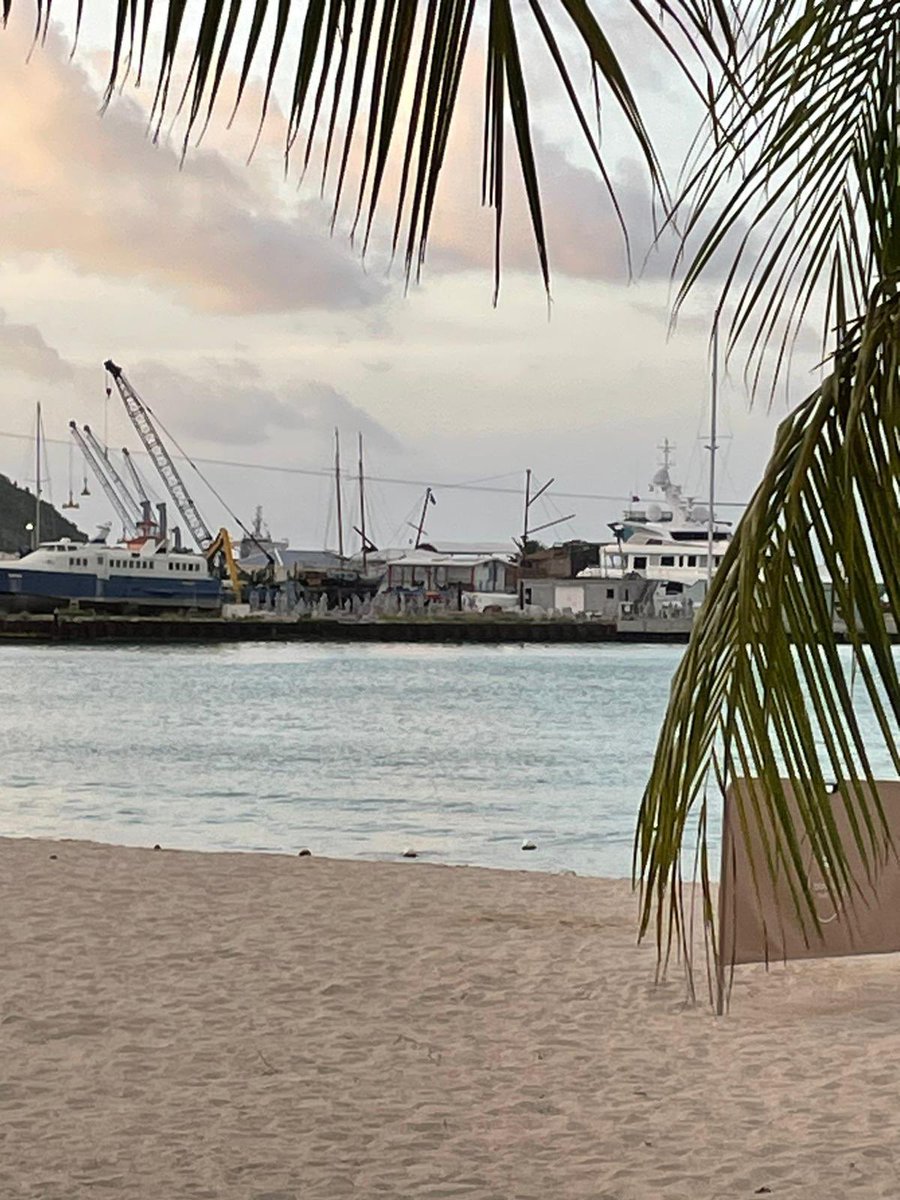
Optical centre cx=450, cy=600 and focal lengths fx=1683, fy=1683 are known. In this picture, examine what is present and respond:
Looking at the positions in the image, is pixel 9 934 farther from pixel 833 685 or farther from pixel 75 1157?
pixel 833 685

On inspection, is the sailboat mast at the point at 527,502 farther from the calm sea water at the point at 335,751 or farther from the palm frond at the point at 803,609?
the palm frond at the point at 803,609

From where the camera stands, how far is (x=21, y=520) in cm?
6962

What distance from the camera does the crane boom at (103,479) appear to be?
58.0 metres

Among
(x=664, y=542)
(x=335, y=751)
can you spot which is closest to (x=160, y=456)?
(x=664, y=542)

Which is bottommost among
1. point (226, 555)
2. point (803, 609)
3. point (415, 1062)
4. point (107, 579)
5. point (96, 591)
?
point (415, 1062)

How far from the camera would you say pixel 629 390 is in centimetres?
5584

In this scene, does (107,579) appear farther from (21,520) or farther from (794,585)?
(794,585)

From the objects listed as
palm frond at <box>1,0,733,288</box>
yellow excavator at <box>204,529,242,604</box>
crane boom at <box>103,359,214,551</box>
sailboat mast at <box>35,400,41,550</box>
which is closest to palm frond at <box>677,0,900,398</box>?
palm frond at <box>1,0,733,288</box>

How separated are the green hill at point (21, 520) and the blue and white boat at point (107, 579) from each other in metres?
12.0

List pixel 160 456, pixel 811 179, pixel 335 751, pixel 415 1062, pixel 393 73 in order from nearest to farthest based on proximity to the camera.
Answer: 1. pixel 393 73
2. pixel 811 179
3. pixel 415 1062
4. pixel 335 751
5. pixel 160 456

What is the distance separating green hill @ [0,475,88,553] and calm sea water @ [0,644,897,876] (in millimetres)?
16321

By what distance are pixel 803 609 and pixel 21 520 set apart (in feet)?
232

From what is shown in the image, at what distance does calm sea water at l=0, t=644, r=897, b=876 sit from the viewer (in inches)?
522

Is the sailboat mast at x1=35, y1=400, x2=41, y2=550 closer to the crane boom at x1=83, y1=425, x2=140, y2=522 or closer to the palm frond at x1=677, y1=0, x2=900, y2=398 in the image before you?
the crane boom at x1=83, y1=425, x2=140, y2=522
